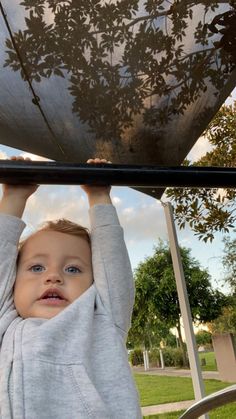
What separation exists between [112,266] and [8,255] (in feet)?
0.69

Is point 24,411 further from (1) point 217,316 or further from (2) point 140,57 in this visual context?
(1) point 217,316

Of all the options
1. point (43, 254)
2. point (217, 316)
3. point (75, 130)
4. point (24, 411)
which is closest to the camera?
point (24, 411)

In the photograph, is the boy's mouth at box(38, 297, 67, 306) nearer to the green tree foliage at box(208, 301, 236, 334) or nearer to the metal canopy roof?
the metal canopy roof

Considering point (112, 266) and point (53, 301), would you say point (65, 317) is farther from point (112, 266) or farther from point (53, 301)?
point (112, 266)

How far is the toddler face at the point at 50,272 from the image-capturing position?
915 millimetres

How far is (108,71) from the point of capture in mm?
1693

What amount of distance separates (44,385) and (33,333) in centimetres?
10

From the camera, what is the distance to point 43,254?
971 mm

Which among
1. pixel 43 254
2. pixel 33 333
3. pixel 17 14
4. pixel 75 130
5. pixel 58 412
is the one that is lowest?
pixel 58 412

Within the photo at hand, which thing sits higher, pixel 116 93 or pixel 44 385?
pixel 116 93

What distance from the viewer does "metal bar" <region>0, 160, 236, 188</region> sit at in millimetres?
737

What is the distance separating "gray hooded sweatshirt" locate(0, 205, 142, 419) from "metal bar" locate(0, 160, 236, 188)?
0.90ft

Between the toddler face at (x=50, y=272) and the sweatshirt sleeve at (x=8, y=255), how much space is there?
0.05ft

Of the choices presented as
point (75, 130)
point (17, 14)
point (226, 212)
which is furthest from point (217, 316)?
point (17, 14)
